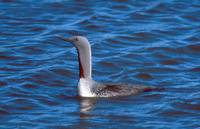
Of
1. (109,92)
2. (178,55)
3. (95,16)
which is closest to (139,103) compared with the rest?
(109,92)

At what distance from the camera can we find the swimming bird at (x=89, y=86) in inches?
528

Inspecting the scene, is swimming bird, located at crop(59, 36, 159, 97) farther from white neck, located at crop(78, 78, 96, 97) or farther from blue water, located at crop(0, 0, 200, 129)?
blue water, located at crop(0, 0, 200, 129)

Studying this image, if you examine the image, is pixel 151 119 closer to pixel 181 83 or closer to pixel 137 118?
pixel 137 118

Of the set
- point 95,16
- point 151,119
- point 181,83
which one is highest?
point 95,16

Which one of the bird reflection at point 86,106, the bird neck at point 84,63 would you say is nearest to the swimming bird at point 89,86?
the bird neck at point 84,63

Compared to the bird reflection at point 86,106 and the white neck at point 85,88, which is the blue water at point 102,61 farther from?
the white neck at point 85,88

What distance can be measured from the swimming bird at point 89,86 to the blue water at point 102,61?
114mm

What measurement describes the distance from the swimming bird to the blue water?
114 millimetres

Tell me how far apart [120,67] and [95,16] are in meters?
3.01

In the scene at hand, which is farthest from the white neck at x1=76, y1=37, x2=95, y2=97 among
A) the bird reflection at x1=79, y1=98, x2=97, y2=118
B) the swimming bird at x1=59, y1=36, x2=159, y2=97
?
the bird reflection at x1=79, y1=98, x2=97, y2=118

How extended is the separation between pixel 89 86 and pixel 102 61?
5.63 ft

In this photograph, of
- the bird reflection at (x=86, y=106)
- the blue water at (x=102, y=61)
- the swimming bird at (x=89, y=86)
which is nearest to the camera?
the blue water at (x=102, y=61)

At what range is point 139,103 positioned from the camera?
13.2 meters

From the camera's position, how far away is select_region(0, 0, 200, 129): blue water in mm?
12586
